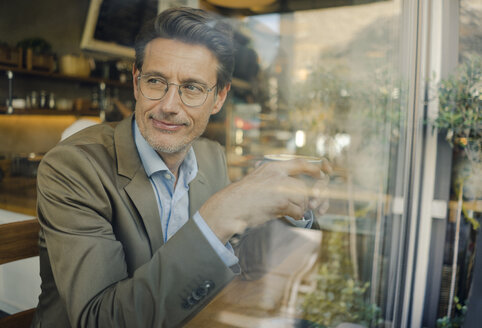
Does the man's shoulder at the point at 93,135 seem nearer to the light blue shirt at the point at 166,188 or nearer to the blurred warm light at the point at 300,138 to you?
Answer: the light blue shirt at the point at 166,188

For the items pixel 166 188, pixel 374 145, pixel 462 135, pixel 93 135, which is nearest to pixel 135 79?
pixel 93 135

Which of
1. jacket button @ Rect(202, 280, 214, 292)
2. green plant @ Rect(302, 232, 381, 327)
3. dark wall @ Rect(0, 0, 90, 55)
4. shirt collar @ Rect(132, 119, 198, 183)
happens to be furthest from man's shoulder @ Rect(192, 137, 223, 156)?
green plant @ Rect(302, 232, 381, 327)

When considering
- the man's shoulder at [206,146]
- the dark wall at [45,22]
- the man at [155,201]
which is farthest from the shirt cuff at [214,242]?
the dark wall at [45,22]

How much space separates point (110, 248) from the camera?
809 mm

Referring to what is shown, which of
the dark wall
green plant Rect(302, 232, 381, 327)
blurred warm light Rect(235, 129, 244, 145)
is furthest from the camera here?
green plant Rect(302, 232, 381, 327)

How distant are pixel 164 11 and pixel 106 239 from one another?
61 cm

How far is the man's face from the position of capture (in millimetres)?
874

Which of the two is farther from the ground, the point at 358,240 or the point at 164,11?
the point at 164,11

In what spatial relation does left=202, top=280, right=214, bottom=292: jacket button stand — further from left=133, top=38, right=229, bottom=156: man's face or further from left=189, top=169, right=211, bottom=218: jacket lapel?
left=133, top=38, right=229, bottom=156: man's face

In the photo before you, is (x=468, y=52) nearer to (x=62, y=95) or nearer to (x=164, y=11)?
(x=164, y=11)

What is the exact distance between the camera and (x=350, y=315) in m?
2.60

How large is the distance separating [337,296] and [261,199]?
2.20 meters

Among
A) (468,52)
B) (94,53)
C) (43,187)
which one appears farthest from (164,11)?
(468,52)

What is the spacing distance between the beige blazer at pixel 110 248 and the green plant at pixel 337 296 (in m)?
1.74
